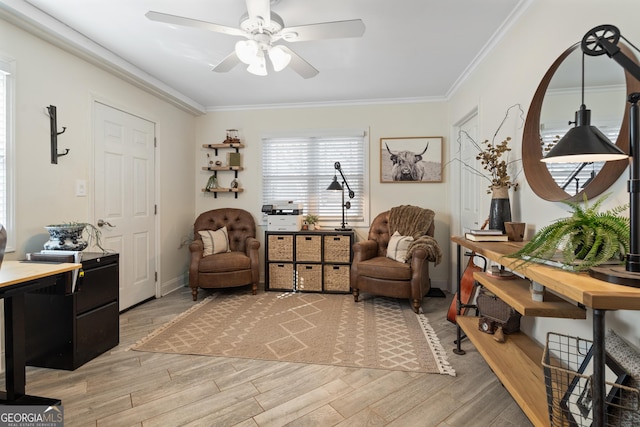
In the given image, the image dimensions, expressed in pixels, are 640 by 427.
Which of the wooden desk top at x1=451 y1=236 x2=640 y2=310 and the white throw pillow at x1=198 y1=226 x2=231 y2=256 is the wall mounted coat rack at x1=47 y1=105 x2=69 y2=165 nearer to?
the white throw pillow at x1=198 y1=226 x2=231 y2=256

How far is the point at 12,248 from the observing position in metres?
2.12

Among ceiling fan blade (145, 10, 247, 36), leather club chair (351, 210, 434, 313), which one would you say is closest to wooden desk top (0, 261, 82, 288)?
ceiling fan blade (145, 10, 247, 36)

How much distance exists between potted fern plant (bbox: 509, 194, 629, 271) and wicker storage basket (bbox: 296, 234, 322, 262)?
2.71 meters

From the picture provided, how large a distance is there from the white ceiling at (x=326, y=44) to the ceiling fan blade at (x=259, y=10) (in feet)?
0.98

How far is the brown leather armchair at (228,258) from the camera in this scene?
3514 millimetres

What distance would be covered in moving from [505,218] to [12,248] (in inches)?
129

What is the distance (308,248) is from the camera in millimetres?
3844

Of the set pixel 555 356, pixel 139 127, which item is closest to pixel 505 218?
pixel 555 356

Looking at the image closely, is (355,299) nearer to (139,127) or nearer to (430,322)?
(430,322)

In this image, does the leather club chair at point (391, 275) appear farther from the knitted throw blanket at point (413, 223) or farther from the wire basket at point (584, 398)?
the wire basket at point (584, 398)

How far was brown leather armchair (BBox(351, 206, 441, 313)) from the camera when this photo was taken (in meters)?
3.14

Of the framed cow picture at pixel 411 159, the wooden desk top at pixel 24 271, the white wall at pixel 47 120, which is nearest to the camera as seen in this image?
the wooden desk top at pixel 24 271

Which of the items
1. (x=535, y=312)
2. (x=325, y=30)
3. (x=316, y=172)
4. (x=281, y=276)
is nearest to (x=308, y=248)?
(x=281, y=276)

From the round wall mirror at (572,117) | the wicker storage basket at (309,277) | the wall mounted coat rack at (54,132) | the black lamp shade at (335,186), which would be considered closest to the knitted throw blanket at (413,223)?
the black lamp shade at (335,186)
